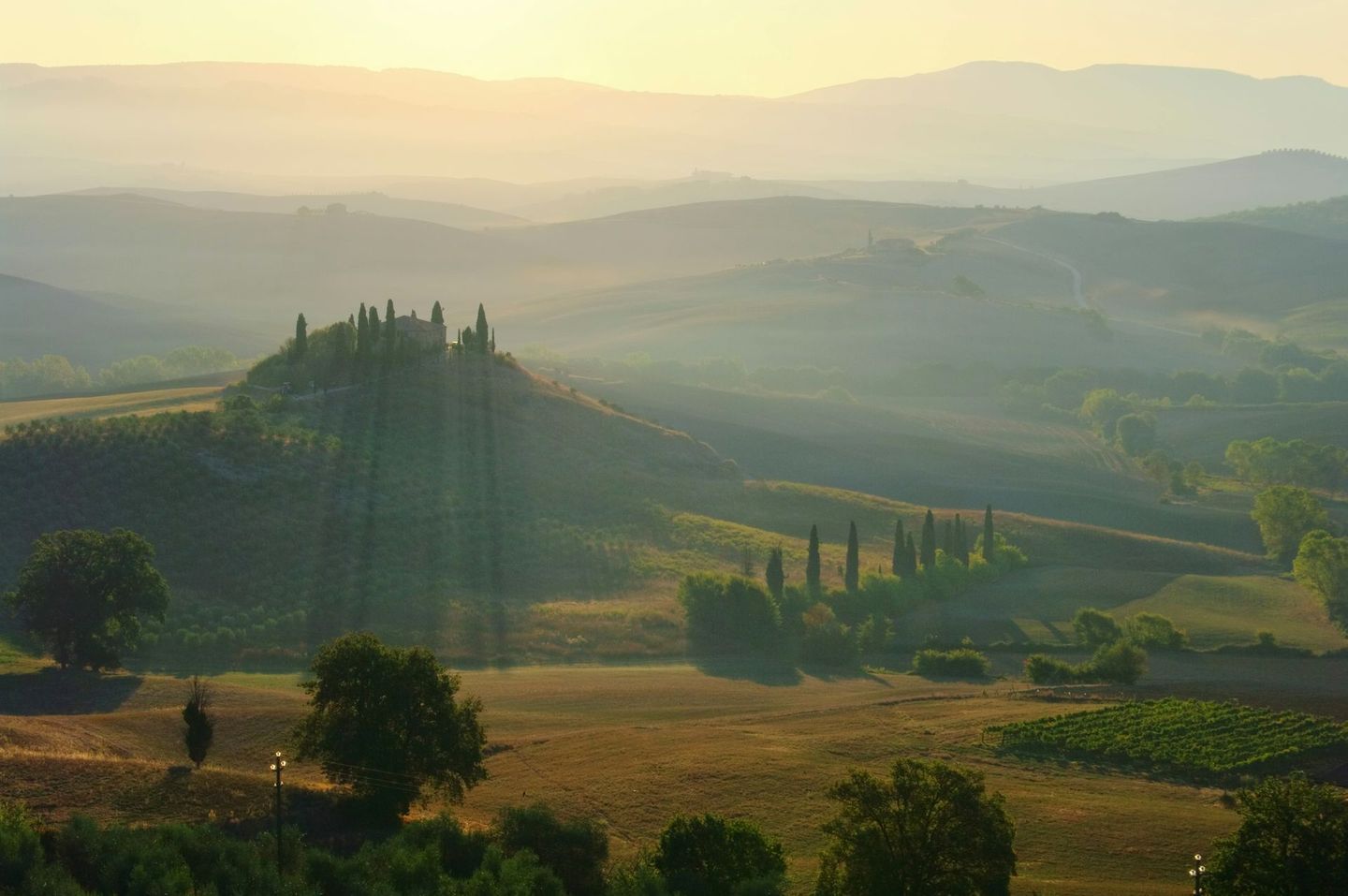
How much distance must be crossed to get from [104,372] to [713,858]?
14583 centimetres

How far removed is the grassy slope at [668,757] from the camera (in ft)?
117

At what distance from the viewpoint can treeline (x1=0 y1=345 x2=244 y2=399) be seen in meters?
155

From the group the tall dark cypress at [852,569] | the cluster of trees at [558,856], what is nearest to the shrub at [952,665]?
the tall dark cypress at [852,569]

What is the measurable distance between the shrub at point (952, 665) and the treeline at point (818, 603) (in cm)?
437

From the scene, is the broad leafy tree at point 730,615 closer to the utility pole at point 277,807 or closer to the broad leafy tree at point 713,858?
the broad leafy tree at point 713,858

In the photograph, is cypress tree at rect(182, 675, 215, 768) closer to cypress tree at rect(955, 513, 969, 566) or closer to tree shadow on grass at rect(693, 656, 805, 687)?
tree shadow on grass at rect(693, 656, 805, 687)

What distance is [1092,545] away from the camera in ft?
322

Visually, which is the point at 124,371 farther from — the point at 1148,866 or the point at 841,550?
the point at 1148,866

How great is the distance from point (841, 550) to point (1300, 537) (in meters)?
33.8

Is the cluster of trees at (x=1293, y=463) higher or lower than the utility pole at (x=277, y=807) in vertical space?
higher

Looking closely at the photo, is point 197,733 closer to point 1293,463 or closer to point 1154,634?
point 1154,634

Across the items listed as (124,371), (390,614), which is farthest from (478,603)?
(124,371)

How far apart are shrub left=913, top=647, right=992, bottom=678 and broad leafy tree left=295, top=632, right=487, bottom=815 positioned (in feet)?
102

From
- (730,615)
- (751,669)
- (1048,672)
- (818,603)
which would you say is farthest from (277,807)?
(818,603)
